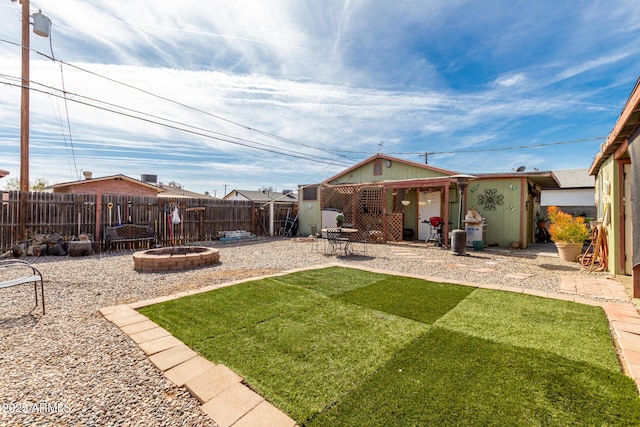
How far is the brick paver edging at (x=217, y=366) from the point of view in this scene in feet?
5.34

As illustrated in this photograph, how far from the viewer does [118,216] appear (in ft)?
30.0

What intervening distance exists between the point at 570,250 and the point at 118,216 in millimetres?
13045

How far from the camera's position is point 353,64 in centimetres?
1044

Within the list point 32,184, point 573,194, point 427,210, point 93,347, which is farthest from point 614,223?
point 32,184

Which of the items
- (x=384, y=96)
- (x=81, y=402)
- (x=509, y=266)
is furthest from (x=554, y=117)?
(x=81, y=402)

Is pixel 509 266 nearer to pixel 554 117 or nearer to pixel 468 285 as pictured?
pixel 468 285

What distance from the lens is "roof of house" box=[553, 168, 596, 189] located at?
17797 millimetres

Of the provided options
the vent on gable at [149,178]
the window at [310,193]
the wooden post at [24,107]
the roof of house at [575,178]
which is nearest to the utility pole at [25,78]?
the wooden post at [24,107]

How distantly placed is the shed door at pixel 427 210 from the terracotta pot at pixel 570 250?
4531 millimetres

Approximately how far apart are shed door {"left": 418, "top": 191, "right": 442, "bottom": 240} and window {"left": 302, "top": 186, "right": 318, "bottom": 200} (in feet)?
15.5

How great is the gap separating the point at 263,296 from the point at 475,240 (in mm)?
8193

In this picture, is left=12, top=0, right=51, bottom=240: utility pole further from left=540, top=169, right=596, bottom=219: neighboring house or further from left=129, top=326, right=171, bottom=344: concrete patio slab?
left=540, top=169, right=596, bottom=219: neighboring house

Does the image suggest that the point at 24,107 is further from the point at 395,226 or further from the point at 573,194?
the point at 573,194

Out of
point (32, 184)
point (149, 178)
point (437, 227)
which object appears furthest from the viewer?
point (32, 184)
